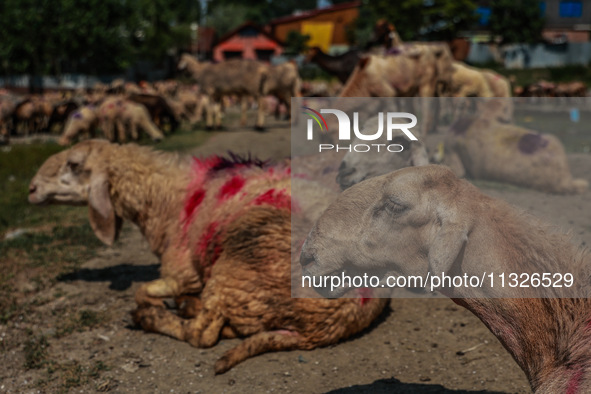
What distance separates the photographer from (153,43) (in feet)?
188

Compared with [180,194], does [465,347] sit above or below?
below

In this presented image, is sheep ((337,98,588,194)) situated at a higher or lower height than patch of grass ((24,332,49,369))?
higher

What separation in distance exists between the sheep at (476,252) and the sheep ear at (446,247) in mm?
54

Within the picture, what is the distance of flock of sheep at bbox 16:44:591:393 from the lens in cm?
278

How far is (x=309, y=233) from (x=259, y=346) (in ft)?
7.62

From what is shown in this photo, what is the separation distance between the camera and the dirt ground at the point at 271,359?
4.57 m

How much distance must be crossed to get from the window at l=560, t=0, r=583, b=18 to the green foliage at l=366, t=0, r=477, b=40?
1850 cm

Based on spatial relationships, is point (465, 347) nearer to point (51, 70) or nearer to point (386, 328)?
point (386, 328)

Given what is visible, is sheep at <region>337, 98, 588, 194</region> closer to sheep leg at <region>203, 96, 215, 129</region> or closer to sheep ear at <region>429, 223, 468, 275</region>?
sheep ear at <region>429, 223, 468, 275</region>

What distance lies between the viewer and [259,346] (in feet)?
16.3

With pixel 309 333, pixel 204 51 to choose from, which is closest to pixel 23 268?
pixel 309 333

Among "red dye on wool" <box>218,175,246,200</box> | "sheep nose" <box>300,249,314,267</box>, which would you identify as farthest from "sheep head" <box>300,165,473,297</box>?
"red dye on wool" <box>218,175,246,200</box>

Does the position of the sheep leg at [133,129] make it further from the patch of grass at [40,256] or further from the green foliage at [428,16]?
the green foliage at [428,16]

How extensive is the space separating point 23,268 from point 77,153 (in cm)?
204
